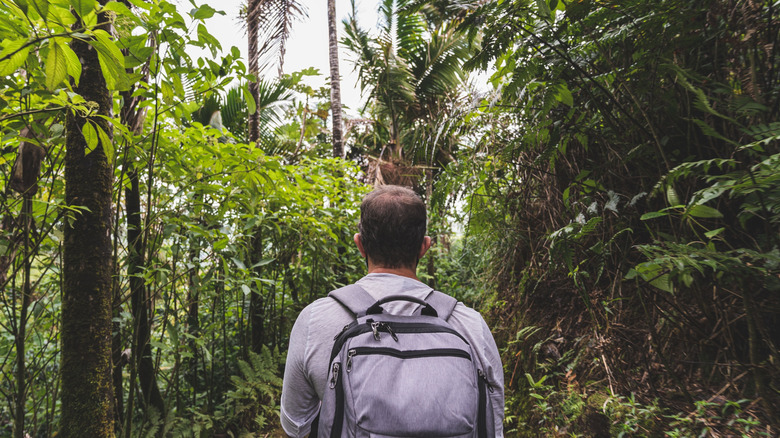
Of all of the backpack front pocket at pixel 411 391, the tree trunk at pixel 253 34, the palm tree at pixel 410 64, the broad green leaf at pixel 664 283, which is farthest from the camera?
the palm tree at pixel 410 64

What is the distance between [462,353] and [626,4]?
176cm

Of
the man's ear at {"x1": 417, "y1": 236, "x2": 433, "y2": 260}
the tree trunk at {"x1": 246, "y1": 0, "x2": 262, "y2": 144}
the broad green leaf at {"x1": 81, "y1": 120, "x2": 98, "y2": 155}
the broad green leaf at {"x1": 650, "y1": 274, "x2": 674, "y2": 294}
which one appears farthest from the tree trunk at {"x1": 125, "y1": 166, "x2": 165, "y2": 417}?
the tree trunk at {"x1": 246, "y1": 0, "x2": 262, "y2": 144}

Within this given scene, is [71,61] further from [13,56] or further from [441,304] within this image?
[441,304]

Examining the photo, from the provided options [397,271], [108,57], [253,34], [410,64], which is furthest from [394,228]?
[410,64]

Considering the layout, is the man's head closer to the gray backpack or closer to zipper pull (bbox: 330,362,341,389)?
the gray backpack

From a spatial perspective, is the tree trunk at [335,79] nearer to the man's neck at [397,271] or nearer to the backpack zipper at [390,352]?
the man's neck at [397,271]

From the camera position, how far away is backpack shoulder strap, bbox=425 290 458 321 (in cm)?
119

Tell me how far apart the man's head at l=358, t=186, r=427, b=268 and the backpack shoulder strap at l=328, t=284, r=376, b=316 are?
145mm

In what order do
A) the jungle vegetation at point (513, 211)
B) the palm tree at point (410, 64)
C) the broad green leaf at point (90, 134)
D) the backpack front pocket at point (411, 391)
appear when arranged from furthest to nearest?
1. the palm tree at point (410, 64)
2. the jungle vegetation at point (513, 211)
3. the broad green leaf at point (90, 134)
4. the backpack front pocket at point (411, 391)

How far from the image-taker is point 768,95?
63.5 inches

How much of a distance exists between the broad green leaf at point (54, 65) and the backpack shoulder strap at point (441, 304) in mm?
1157

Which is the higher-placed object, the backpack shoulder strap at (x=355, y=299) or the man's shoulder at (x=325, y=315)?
the backpack shoulder strap at (x=355, y=299)

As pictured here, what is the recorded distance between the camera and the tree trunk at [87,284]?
1.36m

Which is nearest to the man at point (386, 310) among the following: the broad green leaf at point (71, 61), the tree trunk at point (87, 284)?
the tree trunk at point (87, 284)
